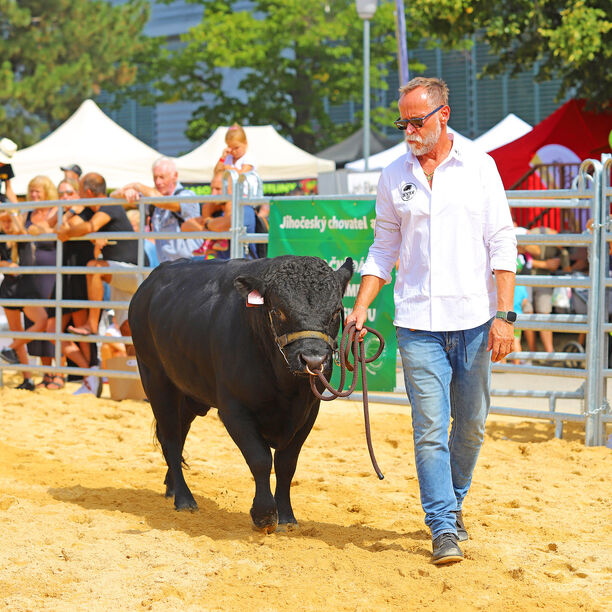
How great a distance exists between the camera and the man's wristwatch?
4.54 metres

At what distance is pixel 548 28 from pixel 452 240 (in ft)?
41.6

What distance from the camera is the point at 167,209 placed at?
386 inches

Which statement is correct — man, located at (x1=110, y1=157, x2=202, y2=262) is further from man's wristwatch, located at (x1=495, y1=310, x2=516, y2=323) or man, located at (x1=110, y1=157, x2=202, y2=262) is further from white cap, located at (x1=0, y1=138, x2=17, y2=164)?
man's wristwatch, located at (x1=495, y1=310, x2=516, y2=323)

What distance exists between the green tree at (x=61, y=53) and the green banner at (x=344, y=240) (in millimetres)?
21004

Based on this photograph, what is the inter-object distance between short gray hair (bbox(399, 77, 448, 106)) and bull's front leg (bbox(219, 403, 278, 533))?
5.79 feet

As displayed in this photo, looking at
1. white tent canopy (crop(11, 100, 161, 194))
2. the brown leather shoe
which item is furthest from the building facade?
the brown leather shoe

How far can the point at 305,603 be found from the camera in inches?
161

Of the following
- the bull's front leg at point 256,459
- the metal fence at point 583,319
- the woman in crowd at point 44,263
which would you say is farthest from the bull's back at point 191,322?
the woman in crowd at point 44,263

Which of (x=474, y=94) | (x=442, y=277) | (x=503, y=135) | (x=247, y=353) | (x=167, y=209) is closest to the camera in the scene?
(x=442, y=277)

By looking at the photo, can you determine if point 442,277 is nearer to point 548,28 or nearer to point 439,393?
point 439,393

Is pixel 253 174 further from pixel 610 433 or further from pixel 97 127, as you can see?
pixel 97 127

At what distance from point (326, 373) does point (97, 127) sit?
17.1m

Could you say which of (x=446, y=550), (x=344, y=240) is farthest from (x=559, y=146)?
(x=446, y=550)

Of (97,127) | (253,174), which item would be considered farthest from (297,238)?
(97,127)
